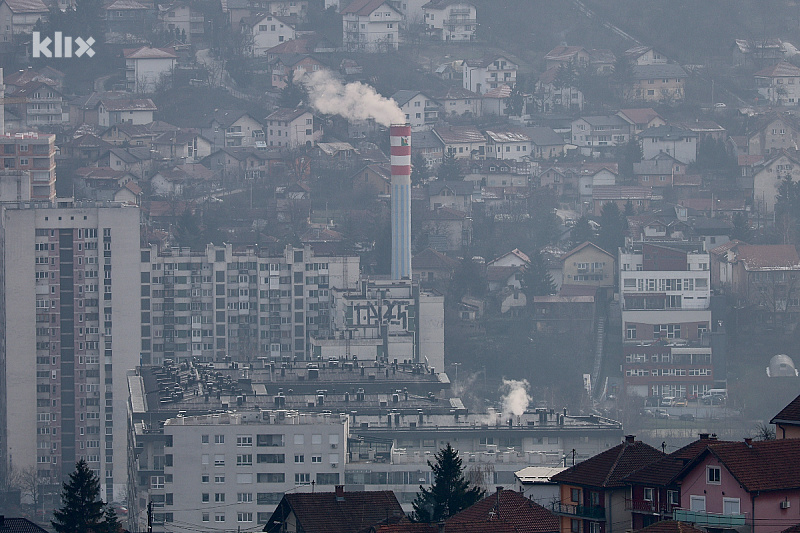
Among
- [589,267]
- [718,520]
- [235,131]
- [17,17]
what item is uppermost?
[17,17]

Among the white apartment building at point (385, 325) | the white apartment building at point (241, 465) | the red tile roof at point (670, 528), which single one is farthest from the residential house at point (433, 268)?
the red tile roof at point (670, 528)

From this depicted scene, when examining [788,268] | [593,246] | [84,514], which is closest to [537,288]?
[593,246]

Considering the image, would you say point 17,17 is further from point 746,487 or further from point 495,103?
point 746,487

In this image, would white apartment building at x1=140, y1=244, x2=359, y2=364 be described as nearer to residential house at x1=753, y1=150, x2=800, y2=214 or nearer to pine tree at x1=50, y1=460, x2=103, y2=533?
residential house at x1=753, y1=150, x2=800, y2=214

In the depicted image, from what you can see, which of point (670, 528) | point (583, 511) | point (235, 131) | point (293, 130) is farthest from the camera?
point (235, 131)

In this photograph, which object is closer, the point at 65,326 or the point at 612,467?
the point at 612,467

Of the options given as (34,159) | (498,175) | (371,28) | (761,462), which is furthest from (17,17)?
(761,462)
